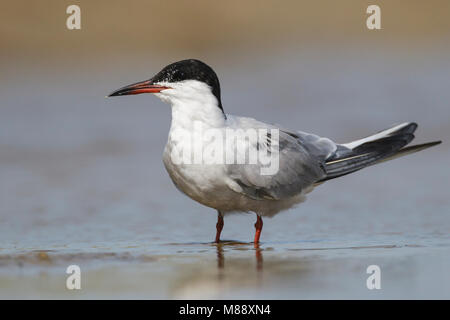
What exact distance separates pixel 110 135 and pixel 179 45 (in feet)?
10.4

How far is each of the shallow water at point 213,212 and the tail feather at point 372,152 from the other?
1.35 ft

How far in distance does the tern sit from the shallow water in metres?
0.30

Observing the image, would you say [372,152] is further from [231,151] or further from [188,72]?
[188,72]

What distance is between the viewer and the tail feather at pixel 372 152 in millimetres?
5660

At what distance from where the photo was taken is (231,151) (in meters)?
5.04

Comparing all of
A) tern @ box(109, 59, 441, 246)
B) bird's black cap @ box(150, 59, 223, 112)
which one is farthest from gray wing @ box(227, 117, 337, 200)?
bird's black cap @ box(150, 59, 223, 112)

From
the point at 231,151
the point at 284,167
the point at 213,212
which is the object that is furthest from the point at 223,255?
the point at 213,212

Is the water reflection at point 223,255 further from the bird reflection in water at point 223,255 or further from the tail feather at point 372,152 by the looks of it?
the tail feather at point 372,152

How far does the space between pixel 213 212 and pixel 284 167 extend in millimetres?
1100

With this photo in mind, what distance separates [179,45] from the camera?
11367 mm

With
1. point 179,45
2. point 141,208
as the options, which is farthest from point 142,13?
point 141,208

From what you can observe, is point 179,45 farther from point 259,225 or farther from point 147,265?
point 147,265

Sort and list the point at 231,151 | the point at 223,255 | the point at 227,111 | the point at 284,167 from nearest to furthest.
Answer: the point at 223,255 → the point at 231,151 → the point at 284,167 → the point at 227,111

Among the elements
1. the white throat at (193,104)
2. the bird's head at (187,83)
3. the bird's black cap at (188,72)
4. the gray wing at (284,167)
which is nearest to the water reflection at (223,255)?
the gray wing at (284,167)
